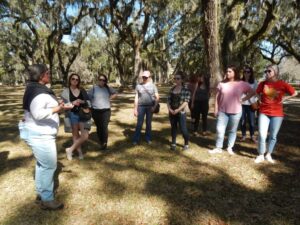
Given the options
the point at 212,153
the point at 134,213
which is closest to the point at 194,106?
the point at 212,153

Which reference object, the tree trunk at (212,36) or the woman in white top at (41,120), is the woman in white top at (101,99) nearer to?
the woman in white top at (41,120)

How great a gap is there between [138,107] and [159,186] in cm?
254

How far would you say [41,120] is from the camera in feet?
12.7

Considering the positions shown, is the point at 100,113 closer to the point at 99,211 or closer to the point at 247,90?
the point at 99,211

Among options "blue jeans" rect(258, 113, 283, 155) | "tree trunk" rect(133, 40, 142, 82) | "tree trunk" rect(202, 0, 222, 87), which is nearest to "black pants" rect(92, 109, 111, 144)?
"blue jeans" rect(258, 113, 283, 155)

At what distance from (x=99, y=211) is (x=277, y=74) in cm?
405

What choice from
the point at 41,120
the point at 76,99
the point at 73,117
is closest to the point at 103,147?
the point at 73,117

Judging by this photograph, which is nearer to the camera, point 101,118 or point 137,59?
point 101,118

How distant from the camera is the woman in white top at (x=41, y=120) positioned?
3732 mm

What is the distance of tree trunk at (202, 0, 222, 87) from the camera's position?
9703mm

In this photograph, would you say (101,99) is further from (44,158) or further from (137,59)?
(137,59)

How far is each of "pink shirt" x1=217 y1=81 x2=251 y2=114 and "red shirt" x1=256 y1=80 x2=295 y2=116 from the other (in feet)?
1.60

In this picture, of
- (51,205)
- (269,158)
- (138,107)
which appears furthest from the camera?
(138,107)

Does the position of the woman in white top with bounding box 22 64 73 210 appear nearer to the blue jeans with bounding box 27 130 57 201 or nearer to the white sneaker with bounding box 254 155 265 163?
the blue jeans with bounding box 27 130 57 201
